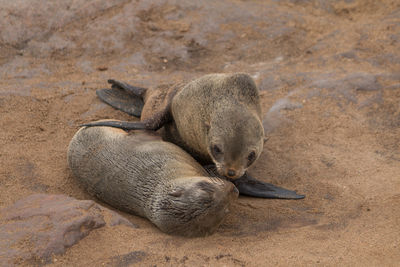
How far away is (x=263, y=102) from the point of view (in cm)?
763

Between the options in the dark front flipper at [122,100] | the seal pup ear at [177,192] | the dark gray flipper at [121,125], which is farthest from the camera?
the dark front flipper at [122,100]

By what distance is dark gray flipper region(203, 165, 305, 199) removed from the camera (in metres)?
5.60

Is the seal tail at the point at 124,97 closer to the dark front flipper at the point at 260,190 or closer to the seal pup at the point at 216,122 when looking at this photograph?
the seal pup at the point at 216,122

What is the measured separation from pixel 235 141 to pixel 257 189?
989 millimetres

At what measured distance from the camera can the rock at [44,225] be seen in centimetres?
396

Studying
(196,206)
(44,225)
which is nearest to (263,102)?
(196,206)

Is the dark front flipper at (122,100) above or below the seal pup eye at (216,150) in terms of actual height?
below

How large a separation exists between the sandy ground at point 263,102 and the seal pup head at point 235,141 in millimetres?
528

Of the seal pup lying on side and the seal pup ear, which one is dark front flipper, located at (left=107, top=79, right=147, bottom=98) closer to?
the seal pup lying on side

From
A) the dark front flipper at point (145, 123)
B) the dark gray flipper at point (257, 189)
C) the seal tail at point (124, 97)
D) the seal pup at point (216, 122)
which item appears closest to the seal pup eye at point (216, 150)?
the seal pup at point (216, 122)

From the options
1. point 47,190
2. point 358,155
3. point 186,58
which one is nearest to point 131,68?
point 186,58

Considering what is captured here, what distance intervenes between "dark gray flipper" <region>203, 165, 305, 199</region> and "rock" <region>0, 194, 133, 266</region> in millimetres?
1565

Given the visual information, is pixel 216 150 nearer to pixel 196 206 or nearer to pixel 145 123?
pixel 196 206

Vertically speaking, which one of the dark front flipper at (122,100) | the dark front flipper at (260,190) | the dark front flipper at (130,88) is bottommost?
the dark front flipper at (260,190)
